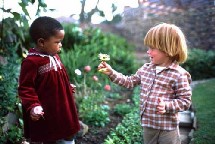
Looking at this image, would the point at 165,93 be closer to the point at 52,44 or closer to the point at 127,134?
the point at 52,44

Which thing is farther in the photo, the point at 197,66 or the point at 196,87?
the point at 197,66

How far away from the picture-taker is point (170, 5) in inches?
412

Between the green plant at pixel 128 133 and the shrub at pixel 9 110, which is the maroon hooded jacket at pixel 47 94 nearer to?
the shrub at pixel 9 110

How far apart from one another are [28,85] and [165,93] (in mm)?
1066

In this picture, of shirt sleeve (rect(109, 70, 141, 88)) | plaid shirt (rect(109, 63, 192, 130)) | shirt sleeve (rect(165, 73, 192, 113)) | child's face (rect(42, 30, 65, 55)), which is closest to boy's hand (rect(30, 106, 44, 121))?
child's face (rect(42, 30, 65, 55))

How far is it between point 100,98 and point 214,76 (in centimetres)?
448

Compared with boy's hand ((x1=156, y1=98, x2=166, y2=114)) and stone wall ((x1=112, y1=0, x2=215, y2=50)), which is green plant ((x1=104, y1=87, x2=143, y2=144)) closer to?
boy's hand ((x1=156, y1=98, x2=166, y2=114))

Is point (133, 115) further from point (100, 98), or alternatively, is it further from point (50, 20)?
point (50, 20)

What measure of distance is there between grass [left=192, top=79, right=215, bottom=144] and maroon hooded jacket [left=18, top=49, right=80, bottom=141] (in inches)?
69.6

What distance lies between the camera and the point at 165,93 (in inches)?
97.0

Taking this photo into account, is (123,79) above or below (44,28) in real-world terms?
below

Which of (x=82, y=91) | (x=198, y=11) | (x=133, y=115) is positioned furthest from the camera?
(x=198, y=11)

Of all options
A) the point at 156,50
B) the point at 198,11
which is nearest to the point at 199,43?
the point at 198,11

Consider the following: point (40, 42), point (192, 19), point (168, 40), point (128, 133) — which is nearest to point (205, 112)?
point (128, 133)
